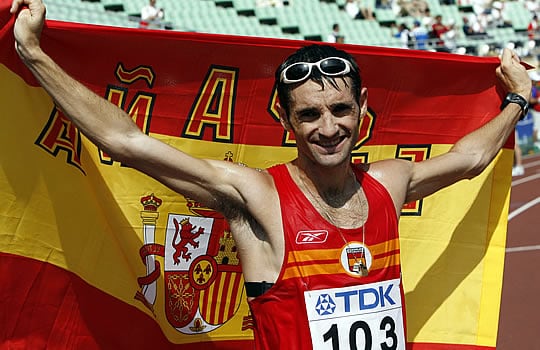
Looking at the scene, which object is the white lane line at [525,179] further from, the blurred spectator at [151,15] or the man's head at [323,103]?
the man's head at [323,103]

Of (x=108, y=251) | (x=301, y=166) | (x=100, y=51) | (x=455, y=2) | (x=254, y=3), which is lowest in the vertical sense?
(x=108, y=251)

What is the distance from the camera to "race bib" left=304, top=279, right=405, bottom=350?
3.41 meters

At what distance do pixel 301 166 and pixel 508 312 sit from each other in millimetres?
4873

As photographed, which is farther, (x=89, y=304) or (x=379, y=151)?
(x=379, y=151)

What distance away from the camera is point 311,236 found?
348 cm

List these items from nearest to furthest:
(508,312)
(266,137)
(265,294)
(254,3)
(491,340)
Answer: (265,294), (266,137), (491,340), (508,312), (254,3)

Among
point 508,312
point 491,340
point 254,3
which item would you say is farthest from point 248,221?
point 254,3

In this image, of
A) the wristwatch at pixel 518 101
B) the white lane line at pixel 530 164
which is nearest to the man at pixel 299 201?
the wristwatch at pixel 518 101

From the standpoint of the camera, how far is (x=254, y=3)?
19328 mm

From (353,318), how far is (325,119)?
76cm

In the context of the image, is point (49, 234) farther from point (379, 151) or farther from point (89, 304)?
point (379, 151)

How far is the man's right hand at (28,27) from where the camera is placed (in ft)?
11.0

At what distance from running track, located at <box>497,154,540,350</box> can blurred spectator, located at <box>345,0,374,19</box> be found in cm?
816

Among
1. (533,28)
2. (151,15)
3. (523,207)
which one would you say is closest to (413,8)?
(533,28)
